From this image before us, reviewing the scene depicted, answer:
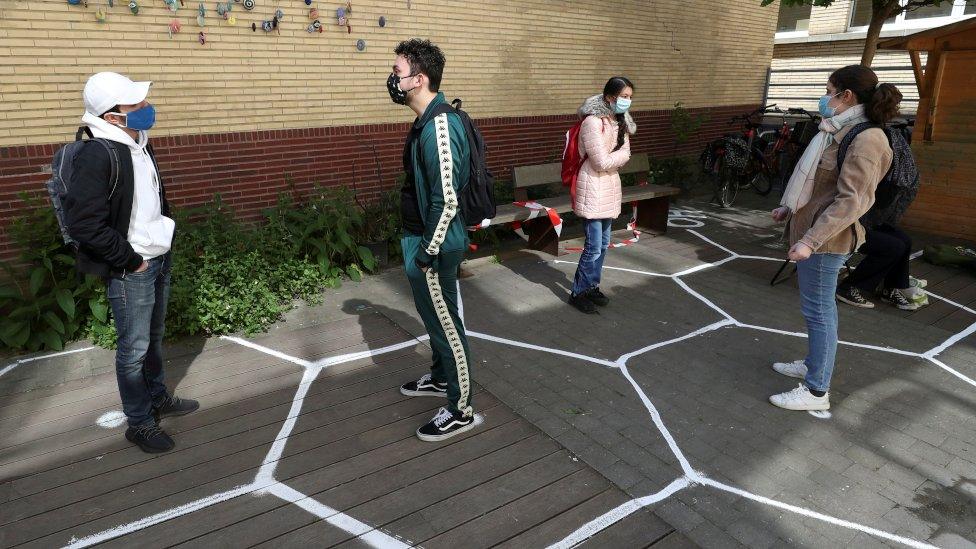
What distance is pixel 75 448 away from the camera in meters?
3.49

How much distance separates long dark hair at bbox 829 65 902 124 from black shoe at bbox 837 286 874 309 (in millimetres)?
2717

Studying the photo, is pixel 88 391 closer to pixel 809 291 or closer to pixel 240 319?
pixel 240 319

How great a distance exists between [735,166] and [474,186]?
25.7ft

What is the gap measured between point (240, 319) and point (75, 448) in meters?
1.72

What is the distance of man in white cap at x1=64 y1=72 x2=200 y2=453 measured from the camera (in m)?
2.94

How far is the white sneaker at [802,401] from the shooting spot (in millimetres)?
3945

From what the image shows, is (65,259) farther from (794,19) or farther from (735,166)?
(794,19)

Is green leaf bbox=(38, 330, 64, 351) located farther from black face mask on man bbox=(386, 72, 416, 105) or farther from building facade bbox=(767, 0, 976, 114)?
building facade bbox=(767, 0, 976, 114)

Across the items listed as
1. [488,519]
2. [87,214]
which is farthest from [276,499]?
[87,214]

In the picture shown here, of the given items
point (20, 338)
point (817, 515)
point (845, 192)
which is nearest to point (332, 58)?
point (20, 338)

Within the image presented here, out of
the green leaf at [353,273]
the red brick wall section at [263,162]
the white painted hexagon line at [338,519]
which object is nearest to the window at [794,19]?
the red brick wall section at [263,162]

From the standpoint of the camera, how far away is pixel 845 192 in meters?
3.41

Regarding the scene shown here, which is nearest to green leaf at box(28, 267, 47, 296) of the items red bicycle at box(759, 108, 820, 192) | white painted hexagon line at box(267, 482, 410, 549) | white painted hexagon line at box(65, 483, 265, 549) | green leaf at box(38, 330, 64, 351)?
green leaf at box(38, 330, 64, 351)

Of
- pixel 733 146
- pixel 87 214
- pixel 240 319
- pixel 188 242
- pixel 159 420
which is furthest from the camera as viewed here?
pixel 733 146
